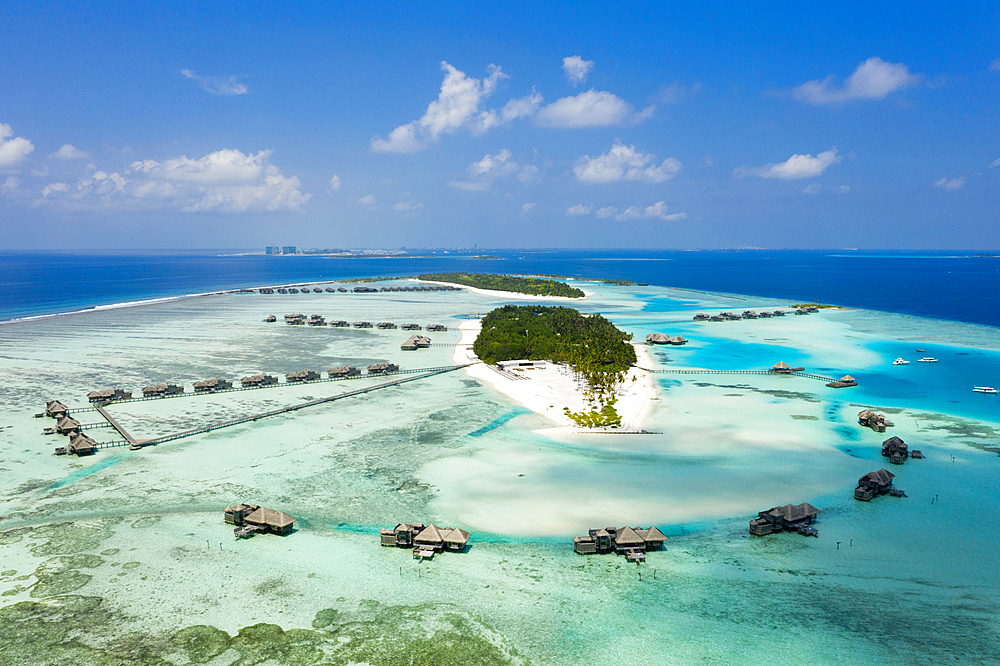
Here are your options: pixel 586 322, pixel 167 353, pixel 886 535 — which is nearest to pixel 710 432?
pixel 886 535

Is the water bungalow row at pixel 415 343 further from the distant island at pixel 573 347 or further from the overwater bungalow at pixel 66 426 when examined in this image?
the overwater bungalow at pixel 66 426

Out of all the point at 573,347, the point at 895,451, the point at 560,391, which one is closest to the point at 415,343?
the point at 573,347

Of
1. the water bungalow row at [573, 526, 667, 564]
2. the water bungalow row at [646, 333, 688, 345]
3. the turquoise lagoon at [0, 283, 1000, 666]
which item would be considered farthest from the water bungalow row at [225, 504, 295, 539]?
the water bungalow row at [646, 333, 688, 345]

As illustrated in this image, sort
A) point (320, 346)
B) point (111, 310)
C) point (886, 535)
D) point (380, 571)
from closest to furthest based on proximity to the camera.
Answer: point (380, 571)
point (886, 535)
point (320, 346)
point (111, 310)

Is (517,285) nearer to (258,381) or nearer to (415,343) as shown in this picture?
(415,343)

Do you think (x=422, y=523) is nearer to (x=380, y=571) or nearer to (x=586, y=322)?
(x=380, y=571)
